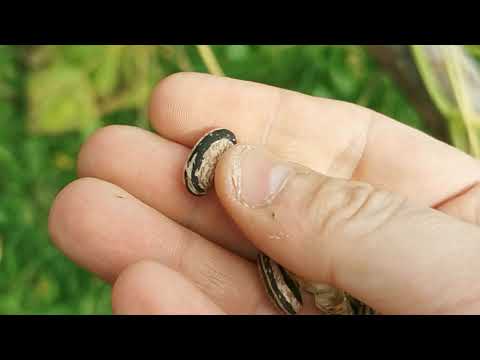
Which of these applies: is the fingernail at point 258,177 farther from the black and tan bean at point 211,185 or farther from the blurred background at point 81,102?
the blurred background at point 81,102

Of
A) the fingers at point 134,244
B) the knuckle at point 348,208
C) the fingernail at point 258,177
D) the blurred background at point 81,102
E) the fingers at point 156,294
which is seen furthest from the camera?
the blurred background at point 81,102

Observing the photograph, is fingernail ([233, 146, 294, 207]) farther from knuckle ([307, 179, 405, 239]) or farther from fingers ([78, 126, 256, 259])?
fingers ([78, 126, 256, 259])

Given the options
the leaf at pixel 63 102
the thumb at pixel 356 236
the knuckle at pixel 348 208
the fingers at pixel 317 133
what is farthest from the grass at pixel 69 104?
the knuckle at pixel 348 208

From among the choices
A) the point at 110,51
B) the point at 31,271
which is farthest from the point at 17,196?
the point at 110,51

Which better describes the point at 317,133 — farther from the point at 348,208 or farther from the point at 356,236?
the point at 356,236

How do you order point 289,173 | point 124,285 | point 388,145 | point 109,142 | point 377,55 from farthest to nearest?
point 377,55
point 388,145
point 109,142
point 289,173
point 124,285

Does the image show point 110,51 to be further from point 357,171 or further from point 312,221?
point 312,221

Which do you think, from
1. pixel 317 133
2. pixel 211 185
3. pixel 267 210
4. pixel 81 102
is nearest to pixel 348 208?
pixel 267 210
